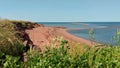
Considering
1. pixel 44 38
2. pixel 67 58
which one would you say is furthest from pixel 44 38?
pixel 67 58

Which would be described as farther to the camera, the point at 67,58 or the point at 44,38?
the point at 44,38

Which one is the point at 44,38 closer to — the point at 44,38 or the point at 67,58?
the point at 44,38

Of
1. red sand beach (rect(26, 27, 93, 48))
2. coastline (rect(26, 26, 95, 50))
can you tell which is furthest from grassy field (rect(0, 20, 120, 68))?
red sand beach (rect(26, 27, 93, 48))

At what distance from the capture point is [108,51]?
683 centimetres

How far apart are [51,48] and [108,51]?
4.00ft

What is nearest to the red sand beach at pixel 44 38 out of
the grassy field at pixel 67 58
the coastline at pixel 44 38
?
the coastline at pixel 44 38

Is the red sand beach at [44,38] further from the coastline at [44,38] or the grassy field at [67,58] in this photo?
the grassy field at [67,58]

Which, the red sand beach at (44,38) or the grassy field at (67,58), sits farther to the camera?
the red sand beach at (44,38)

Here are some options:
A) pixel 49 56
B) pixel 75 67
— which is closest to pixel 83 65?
pixel 75 67

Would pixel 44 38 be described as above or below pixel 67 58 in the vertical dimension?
below

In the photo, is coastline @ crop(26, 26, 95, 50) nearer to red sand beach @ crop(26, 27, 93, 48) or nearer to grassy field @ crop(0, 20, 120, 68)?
red sand beach @ crop(26, 27, 93, 48)

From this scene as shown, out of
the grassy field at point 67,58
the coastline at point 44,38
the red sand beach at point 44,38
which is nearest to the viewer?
the grassy field at point 67,58

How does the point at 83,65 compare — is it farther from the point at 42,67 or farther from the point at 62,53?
the point at 42,67

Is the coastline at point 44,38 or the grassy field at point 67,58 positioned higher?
the grassy field at point 67,58
